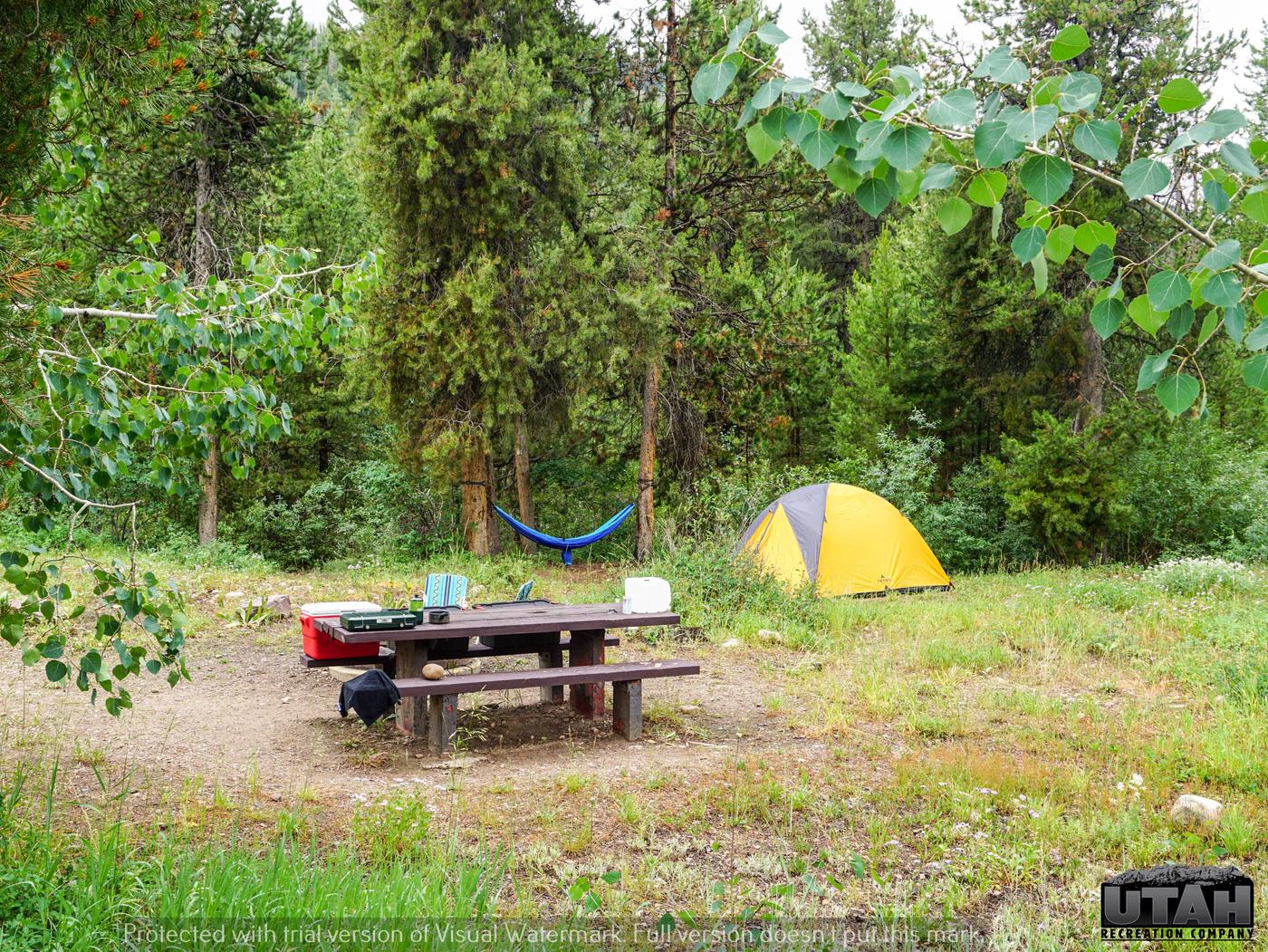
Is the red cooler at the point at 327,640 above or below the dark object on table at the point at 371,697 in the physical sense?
above

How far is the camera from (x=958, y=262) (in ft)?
41.1

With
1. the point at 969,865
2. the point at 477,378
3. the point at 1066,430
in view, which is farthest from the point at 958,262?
the point at 969,865

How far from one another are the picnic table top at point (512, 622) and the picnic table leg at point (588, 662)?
158 millimetres

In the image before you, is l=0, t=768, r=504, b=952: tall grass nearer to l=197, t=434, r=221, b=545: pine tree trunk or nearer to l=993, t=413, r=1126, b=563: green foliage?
l=197, t=434, r=221, b=545: pine tree trunk

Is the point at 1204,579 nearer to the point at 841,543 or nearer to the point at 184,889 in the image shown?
the point at 841,543

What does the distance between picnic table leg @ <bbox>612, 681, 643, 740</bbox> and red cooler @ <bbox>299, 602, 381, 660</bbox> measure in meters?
1.37

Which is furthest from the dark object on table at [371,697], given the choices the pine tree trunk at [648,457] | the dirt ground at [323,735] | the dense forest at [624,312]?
the pine tree trunk at [648,457]

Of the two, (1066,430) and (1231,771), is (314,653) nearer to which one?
(1231,771)

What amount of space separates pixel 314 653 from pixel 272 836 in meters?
1.95

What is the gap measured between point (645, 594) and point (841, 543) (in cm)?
501

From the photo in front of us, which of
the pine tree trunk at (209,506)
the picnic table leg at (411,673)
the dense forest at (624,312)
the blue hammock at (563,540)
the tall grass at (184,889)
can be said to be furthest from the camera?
the pine tree trunk at (209,506)

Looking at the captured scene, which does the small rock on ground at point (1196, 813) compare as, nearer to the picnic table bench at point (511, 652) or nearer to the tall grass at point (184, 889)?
the picnic table bench at point (511, 652)

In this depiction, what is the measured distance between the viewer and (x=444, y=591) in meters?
5.36

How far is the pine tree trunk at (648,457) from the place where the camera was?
11.6 meters
